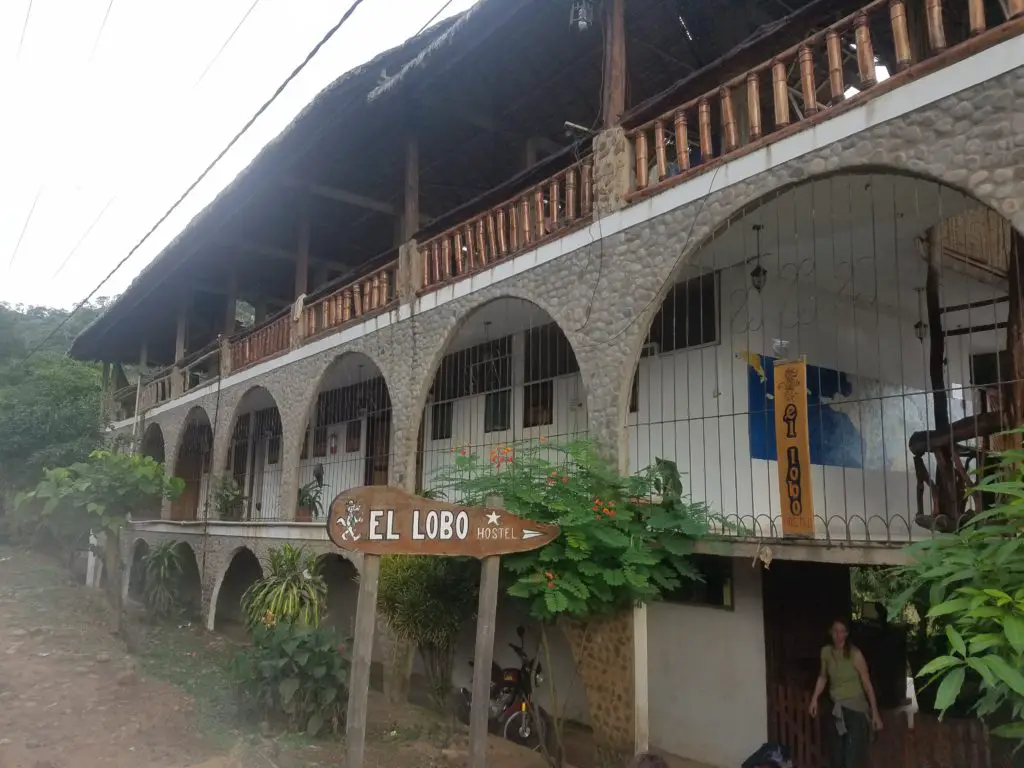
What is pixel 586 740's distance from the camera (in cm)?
877

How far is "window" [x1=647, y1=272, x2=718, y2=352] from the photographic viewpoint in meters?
8.48

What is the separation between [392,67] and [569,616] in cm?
710

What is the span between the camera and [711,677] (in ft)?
26.1

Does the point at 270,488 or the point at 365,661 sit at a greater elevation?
the point at 270,488

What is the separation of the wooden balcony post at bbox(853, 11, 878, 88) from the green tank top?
4.54m

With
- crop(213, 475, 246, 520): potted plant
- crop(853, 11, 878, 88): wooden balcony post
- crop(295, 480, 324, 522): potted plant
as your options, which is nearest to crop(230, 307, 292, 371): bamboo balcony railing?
crop(213, 475, 246, 520): potted plant

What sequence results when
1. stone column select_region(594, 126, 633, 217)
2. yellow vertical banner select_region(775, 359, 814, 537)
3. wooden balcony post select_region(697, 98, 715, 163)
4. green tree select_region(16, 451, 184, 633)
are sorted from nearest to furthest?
yellow vertical banner select_region(775, 359, 814, 537), wooden balcony post select_region(697, 98, 715, 163), stone column select_region(594, 126, 633, 217), green tree select_region(16, 451, 184, 633)

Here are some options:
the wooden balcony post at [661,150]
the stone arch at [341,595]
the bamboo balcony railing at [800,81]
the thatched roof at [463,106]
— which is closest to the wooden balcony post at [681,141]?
the bamboo balcony railing at [800,81]

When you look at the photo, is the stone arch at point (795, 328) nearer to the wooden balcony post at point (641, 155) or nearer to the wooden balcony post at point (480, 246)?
the wooden balcony post at point (641, 155)

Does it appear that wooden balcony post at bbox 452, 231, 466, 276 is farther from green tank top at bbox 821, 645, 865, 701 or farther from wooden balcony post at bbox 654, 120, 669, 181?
green tank top at bbox 821, 645, 865, 701

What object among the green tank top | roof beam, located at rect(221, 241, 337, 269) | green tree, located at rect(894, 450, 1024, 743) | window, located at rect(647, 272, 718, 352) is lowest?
the green tank top

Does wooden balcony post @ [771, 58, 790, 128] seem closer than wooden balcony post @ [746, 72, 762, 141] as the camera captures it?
Yes

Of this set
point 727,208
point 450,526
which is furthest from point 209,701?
point 727,208

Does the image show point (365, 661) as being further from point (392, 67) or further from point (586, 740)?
point (392, 67)
